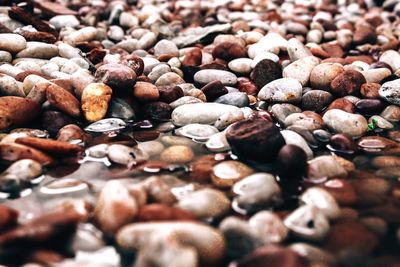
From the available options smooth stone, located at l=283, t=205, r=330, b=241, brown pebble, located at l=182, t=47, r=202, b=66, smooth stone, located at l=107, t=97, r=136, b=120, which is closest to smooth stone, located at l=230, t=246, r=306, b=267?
smooth stone, located at l=283, t=205, r=330, b=241

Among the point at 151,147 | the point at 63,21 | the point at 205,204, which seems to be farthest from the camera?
the point at 63,21

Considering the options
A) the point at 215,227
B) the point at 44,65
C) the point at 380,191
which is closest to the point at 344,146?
the point at 380,191

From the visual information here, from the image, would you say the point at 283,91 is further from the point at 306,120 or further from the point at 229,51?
the point at 229,51

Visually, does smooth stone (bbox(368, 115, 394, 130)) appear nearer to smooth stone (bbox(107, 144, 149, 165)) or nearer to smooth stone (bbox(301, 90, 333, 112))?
smooth stone (bbox(301, 90, 333, 112))

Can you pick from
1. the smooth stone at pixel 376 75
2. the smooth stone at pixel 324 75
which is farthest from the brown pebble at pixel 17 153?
the smooth stone at pixel 376 75

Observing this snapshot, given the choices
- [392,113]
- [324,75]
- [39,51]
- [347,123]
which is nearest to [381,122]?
[392,113]

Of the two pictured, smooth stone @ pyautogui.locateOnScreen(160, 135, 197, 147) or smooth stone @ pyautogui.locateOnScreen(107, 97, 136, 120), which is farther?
smooth stone @ pyautogui.locateOnScreen(107, 97, 136, 120)

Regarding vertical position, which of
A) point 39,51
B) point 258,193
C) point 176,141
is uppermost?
point 39,51

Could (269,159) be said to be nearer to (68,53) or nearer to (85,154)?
(85,154)
